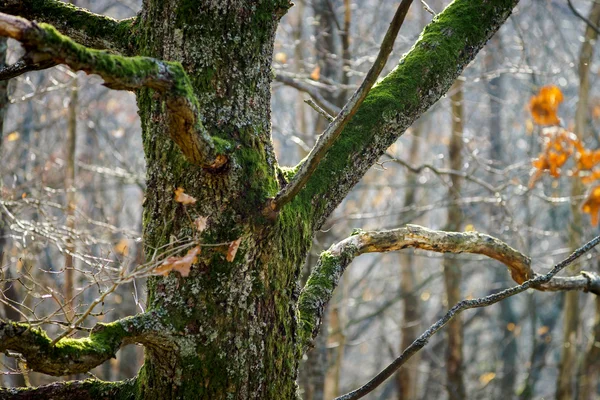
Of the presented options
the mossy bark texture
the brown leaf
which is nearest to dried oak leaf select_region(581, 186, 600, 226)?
the mossy bark texture

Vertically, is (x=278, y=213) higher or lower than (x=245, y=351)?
higher

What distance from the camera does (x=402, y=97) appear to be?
257cm

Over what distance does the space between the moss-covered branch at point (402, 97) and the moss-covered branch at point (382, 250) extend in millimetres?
297

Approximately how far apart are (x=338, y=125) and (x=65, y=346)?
106 cm

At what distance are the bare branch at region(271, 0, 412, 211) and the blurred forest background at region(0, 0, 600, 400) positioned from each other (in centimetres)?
68

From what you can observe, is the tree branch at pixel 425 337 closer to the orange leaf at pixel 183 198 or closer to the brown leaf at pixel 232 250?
the brown leaf at pixel 232 250

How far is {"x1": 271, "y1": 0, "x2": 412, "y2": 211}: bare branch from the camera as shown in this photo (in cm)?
193

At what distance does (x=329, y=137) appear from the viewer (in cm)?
204

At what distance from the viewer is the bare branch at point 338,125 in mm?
1932

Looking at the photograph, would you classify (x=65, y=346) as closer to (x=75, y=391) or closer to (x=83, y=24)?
(x=75, y=391)

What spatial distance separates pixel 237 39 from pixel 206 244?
2.44 feet

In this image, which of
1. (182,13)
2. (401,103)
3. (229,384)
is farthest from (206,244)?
(401,103)

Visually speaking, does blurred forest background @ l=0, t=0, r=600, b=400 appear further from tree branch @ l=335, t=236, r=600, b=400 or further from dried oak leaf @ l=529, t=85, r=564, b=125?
tree branch @ l=335, t=236, r=600, b=400

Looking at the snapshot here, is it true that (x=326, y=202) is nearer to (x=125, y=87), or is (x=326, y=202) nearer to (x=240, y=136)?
(x=240, y=136)
